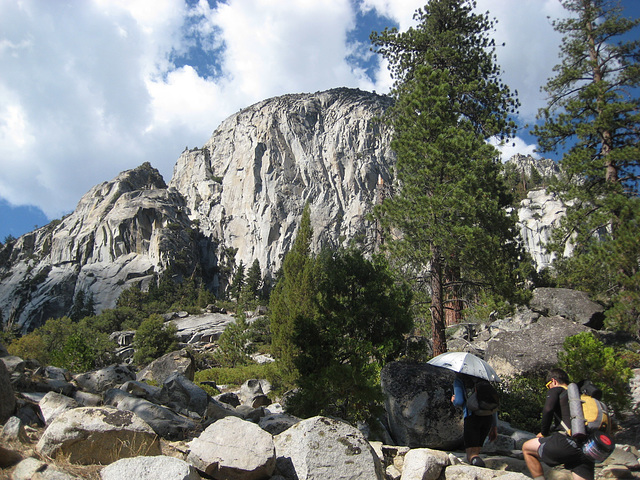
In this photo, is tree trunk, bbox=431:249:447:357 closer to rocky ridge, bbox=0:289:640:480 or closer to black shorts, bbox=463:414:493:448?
rocky ridge, bbox=0:289:640:480

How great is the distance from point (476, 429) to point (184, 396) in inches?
240

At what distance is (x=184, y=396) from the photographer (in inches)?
370

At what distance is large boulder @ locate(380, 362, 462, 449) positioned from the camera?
7.57 metres

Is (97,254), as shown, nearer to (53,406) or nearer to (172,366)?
(172,366)

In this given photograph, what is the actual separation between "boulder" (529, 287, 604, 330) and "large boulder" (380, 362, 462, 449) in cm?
1210

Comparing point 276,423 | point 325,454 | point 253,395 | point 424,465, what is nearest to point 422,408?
point 424,465

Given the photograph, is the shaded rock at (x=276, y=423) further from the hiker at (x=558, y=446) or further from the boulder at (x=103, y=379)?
the boulder at (x=103, y=379)

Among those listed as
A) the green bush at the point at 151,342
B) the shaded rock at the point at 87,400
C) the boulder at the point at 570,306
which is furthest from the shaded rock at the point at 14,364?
the green bush at the point at 151,342

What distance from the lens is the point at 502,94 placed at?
16266 millimetres

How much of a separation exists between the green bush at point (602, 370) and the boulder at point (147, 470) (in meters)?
7.72

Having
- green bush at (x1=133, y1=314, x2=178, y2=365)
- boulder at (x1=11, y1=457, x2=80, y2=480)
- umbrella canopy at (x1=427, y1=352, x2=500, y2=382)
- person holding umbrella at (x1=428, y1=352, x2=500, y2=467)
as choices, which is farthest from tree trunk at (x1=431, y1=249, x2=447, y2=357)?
green bush at (x1=133, y1=314, x2=178, y2=365)

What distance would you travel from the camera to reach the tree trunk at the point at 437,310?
39.8ft

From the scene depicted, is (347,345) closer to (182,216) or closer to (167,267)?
(167,267)

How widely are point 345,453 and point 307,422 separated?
0.68 metres
